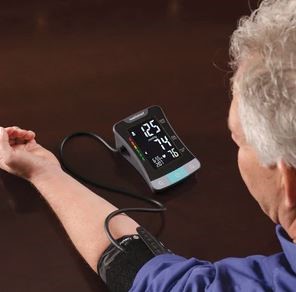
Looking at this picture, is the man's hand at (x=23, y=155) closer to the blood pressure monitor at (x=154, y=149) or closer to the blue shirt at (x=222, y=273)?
the blood pressure monitor at (x=154, y=149)

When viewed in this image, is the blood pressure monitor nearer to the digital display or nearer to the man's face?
the digital display

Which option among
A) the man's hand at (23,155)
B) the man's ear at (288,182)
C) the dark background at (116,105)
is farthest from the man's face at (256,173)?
the man's hand at (23,155)

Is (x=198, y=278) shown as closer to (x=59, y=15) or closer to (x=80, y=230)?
(x=80, y=230)

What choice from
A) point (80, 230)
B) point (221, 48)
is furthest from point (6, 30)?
point (80, 230)

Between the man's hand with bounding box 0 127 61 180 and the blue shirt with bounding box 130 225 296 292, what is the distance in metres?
0.28

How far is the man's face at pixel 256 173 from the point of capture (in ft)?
2.64

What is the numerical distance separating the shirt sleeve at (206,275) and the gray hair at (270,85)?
8.2 inches

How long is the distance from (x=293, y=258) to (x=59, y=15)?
863 mm

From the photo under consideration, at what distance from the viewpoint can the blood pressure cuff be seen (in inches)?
38.5

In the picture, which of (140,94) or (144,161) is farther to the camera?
(140,94)

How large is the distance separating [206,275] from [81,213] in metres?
0.25

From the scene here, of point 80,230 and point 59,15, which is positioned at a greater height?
point 59,15

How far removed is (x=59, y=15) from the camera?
1.48 metres

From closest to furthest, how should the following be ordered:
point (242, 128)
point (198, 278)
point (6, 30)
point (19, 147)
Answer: point (242, 128), point (198, 278), point (19, 147), point (6, 30)
